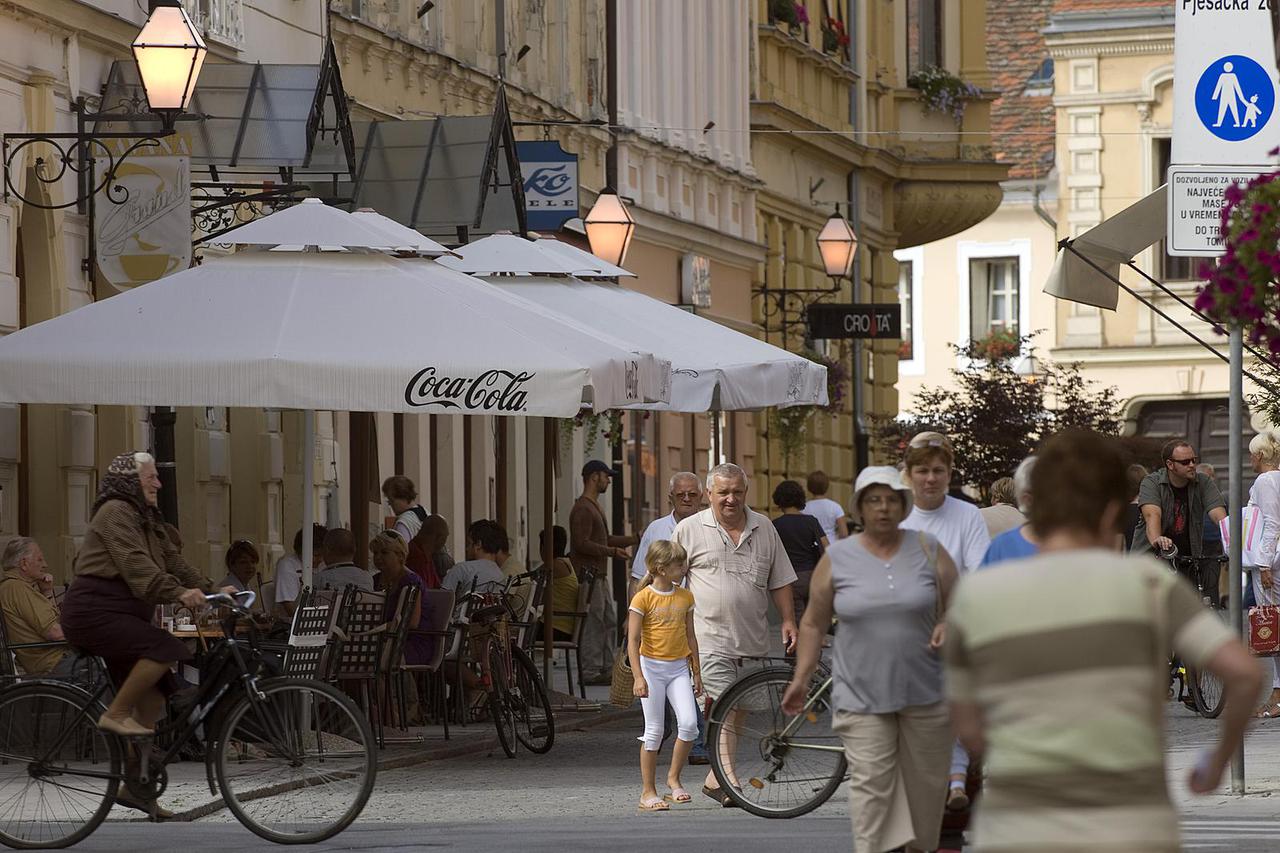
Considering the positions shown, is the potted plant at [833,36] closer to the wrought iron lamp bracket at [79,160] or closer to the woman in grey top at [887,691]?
the wrought iron lamp bracket at [79,160]

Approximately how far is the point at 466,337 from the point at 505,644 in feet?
9.05

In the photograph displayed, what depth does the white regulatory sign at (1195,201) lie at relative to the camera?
13.7m

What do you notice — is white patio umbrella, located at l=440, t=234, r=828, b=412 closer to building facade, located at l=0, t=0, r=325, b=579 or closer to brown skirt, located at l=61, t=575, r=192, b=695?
building facade, located at l=0, t=0, r=325, b=579

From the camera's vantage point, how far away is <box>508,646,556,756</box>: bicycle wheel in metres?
17.5

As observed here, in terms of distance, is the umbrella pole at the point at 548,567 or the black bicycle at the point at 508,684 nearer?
the black bicycle at the point at 508,684

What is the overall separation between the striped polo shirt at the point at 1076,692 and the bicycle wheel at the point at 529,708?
450 inches

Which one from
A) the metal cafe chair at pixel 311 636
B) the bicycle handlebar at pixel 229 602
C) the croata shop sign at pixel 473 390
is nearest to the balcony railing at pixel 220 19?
the metal cafe chair at pixel 311 636

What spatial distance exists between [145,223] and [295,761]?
24.4ft

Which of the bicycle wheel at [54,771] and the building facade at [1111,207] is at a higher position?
the building facade at [1111,207]

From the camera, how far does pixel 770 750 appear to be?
44.9 feet

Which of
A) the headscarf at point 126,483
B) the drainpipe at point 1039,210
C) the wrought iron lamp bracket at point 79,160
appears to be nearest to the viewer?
the headscarf at point 126,483

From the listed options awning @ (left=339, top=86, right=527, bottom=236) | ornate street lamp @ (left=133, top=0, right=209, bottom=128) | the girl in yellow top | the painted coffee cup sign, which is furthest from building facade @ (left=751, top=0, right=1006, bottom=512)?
the girl in yellow top

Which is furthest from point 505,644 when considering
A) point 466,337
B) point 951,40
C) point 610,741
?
point 951,40

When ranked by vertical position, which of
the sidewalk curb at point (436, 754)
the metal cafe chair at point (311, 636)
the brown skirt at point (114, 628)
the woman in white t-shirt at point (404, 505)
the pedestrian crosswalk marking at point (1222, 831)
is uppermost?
the woman in white t-shirt at point (404, 505)
